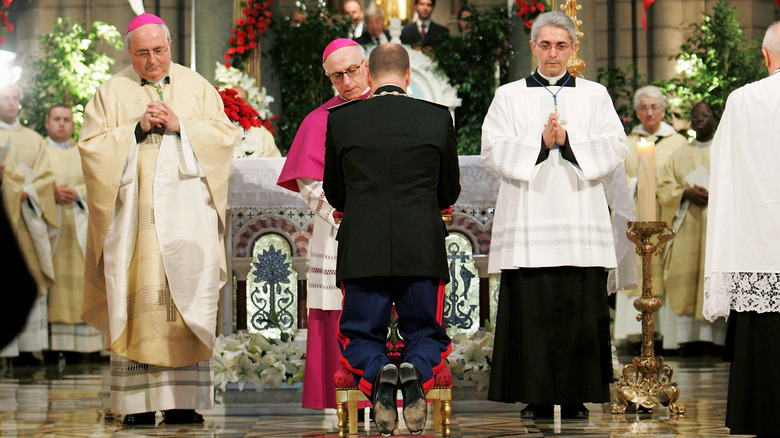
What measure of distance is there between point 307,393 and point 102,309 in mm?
1131

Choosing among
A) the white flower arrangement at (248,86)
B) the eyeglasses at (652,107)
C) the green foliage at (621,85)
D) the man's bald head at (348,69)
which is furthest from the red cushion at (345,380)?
the green foliage at (621,85)

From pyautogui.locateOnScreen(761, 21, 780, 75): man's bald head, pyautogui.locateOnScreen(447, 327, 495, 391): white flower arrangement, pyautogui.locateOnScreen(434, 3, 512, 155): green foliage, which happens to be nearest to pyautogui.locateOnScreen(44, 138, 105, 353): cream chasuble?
pyautogui.locateOnScreen(434, 3, 512, 155): green foliage

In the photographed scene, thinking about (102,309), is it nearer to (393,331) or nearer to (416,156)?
(393,331)

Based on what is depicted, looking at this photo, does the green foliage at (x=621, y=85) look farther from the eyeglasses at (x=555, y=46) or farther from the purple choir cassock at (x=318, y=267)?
the purple choir cassock at (x=318, y=267)

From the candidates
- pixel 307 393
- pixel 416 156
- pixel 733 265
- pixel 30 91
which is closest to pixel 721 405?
pixel 733 265

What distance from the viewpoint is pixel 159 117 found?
17.0 feet

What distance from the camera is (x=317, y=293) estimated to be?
16.9 ft

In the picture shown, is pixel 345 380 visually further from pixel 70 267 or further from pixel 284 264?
pixel 70 267

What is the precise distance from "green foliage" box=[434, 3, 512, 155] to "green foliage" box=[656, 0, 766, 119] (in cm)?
164

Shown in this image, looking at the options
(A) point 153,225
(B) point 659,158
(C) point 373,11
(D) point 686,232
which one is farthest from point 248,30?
(A) point 153,225

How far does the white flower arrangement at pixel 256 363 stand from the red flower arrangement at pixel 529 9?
4300 millimetres

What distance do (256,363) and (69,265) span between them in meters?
4.05

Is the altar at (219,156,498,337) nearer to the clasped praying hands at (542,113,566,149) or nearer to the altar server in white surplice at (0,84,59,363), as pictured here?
the clasped praying hands at (542,113,566,149)

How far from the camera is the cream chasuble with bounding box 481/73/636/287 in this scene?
519 centimetres
